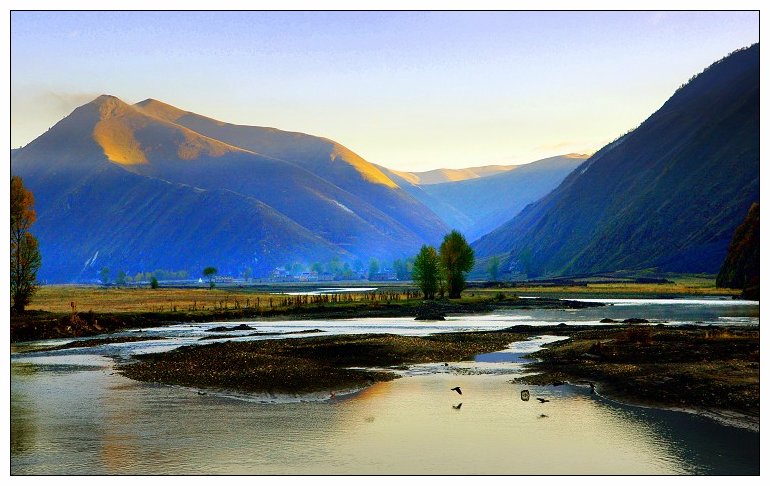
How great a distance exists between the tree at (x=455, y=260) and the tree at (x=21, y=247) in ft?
311

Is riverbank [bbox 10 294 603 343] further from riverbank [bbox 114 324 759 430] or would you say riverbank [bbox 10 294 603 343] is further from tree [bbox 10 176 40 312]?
riverbank [bbox 114 324 759 430]

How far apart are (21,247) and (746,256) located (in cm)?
11965

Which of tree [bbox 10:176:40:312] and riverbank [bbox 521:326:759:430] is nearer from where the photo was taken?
riverbank [bbox 521:326:759:430]

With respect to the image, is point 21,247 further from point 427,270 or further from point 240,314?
point 427,270

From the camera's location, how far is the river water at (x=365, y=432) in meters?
32.5

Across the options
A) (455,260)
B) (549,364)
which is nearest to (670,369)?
(549,364)

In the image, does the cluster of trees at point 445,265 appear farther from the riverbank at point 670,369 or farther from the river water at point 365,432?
the river water at point 365,432

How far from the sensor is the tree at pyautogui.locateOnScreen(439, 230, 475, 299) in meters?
180

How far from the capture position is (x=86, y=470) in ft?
104

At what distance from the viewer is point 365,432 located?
3819cm

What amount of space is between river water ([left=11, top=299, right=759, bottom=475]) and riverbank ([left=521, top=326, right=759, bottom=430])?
83.1 inches

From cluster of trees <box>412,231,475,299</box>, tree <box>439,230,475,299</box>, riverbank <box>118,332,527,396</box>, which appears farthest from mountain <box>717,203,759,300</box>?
riverbank <box>118,332,527,396</box>

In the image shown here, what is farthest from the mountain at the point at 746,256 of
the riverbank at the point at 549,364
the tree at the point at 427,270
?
the tree at the point at 427,270
